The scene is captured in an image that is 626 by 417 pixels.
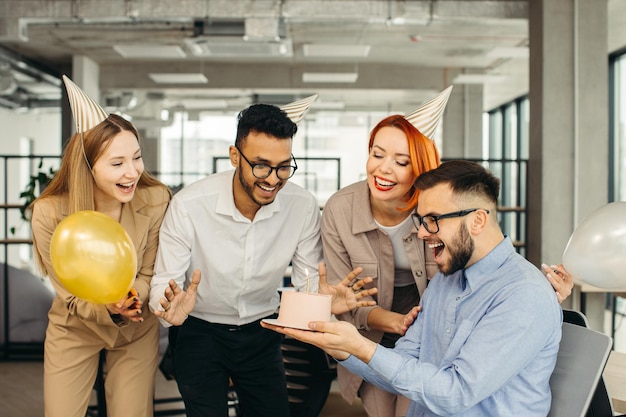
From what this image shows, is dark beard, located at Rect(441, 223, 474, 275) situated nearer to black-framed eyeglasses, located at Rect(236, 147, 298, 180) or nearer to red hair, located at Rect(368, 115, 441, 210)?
red hair, located at Rect(368, 115, 441, 210)

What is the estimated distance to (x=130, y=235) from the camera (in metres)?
2.10

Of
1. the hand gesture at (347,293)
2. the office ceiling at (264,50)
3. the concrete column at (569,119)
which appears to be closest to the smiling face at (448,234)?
the hand gesture at (347,293)

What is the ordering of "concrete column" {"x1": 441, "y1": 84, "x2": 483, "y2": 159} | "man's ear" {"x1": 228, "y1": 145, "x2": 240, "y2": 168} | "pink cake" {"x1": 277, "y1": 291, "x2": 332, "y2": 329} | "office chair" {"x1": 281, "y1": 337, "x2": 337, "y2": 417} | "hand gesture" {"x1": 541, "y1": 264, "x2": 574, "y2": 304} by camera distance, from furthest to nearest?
1. "concrete column" {"x1": 441, "y1": 84, "x2": 483, "y2": 159}
2. "office chair" {"x1": 281, "y1": 337, "x2": 337, "y2": 417}
3. "man's ear" {"x1": 228, "y1": 145, "x2": 240, "y2": 168}
4. "hand gesture" {"x1": 541, "y1": 264, "x2": 574, "y2": 304}
5. "pink cake" {"x1": 277, "y1": 291, "x2": 332, "y2": 329}

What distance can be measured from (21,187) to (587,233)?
43.6ft

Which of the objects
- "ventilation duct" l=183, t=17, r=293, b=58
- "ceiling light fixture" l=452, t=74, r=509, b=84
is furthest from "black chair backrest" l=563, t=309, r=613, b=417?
"ceiling light fixture" l=452, t=74, r=509, b=84

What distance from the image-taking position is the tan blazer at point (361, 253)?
2.10 meters

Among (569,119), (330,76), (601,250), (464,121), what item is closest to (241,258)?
(601,250)

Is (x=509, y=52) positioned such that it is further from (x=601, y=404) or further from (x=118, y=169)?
(x=601, y=404)

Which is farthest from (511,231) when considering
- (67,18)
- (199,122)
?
(67,18)

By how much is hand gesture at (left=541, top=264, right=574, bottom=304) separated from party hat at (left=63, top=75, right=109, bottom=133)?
149cm

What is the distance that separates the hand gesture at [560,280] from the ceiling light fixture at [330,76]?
8126 mm

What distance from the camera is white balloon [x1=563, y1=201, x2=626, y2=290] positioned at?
173 centimetres

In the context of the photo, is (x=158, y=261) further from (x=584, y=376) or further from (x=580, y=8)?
(x=580, y=8)

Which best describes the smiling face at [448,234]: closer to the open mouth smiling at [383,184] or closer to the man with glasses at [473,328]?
the man with glasses at [473,328]
